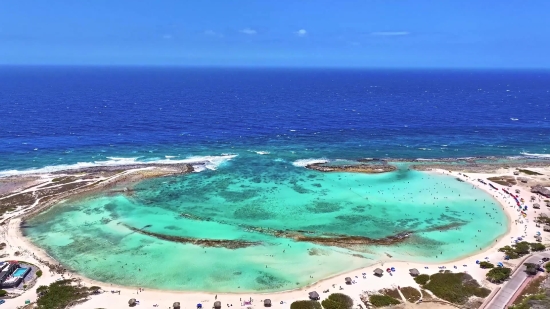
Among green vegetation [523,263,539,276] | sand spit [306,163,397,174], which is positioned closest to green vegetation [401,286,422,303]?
green vegetation [523,263,539,276]

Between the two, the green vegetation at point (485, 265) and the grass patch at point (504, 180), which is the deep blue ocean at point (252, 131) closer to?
the grass patch at point (504, 180)

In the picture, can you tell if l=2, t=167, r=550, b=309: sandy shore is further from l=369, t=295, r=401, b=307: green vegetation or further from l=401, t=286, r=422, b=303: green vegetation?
l=369, t=295, r=401, b=307: green vegetation

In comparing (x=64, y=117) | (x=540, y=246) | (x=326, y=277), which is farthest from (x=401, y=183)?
(x=64, y=117)

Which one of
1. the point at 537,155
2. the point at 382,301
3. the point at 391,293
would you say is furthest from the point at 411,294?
the point at 537,155

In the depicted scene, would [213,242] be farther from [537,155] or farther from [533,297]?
[537,155]

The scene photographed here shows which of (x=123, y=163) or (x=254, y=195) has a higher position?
(x=123, y=163)
